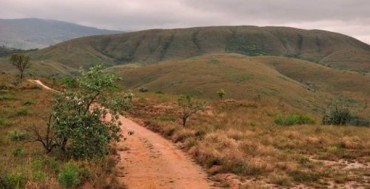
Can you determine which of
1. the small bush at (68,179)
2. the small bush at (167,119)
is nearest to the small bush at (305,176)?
the small bush at (68,179)

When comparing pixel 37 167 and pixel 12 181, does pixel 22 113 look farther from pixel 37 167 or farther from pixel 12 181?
pixel 12 181

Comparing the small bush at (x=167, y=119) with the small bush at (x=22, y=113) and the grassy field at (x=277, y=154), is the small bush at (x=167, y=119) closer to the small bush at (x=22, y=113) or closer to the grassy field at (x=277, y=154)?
the grassy field at (x=277, y=154)

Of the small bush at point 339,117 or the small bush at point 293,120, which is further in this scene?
the small bush at point 339,117

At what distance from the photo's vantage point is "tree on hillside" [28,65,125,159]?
17953 mm

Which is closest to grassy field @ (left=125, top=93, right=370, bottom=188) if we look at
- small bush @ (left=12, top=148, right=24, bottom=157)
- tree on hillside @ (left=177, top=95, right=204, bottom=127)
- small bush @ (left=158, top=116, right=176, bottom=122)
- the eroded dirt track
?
small bush @ (left=158, top=116, right=176, bottom=122)

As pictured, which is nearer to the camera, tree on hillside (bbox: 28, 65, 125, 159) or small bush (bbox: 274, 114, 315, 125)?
tree on hillside (bbox: 28, 65, 125, 159)

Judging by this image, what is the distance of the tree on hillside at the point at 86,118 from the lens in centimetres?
1795

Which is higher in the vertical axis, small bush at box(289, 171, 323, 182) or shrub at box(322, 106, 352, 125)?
small bush at box(289, 171, 323, 182)

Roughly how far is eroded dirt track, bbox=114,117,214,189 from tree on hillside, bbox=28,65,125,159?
1.60 m

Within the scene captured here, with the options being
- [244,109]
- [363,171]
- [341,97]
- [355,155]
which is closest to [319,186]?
[363,171]

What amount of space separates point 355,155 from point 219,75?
3702 inches

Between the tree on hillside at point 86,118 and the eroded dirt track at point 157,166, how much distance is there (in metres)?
1.60

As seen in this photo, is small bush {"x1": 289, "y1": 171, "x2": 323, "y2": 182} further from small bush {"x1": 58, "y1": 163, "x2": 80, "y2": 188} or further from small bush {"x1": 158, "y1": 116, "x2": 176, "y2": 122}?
small bush {"x1": 158, "y1": 116, "x2": 176, "y2": 122}

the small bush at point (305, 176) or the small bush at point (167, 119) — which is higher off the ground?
the small bush at point (305, 176)
